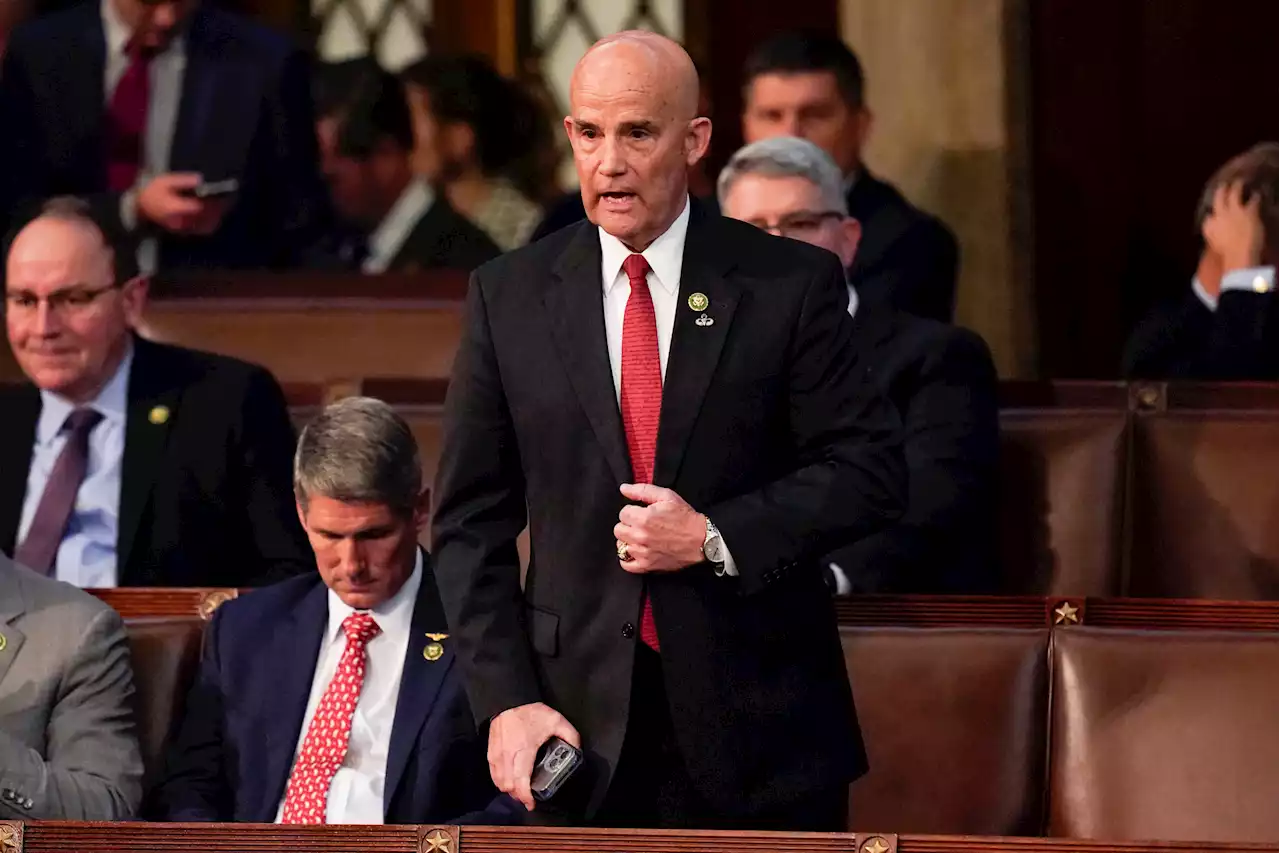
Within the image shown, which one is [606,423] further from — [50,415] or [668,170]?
[50,415]

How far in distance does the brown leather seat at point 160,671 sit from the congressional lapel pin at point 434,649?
12.2 inches

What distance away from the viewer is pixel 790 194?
313 centimetres

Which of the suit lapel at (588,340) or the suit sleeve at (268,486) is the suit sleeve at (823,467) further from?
the suit sleeve at (268,486)

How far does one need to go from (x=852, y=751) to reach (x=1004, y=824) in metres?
0.60

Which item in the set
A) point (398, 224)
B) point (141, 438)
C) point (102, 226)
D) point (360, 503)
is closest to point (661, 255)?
point (360, 503)

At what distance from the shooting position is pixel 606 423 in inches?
77.3

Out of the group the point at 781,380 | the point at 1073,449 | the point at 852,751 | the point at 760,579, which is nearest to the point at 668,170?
the point at 781,380

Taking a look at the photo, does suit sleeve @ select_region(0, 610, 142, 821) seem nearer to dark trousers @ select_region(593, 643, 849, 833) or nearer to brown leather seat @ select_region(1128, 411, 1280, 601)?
dark trousers @ select_region(593, 643, 849, 833)

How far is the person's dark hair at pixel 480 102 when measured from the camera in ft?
15.8

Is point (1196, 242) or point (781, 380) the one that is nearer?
point (781, 380)

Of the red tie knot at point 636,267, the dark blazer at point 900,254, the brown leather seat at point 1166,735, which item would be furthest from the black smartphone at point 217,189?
the red tie knot at point 636,267

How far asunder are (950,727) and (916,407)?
735mm

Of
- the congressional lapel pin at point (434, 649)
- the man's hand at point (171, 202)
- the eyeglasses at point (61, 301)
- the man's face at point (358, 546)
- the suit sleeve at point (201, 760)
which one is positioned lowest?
the suit sleeve at point (201, 760)

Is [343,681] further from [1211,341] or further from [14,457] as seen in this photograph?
[1211,341]
